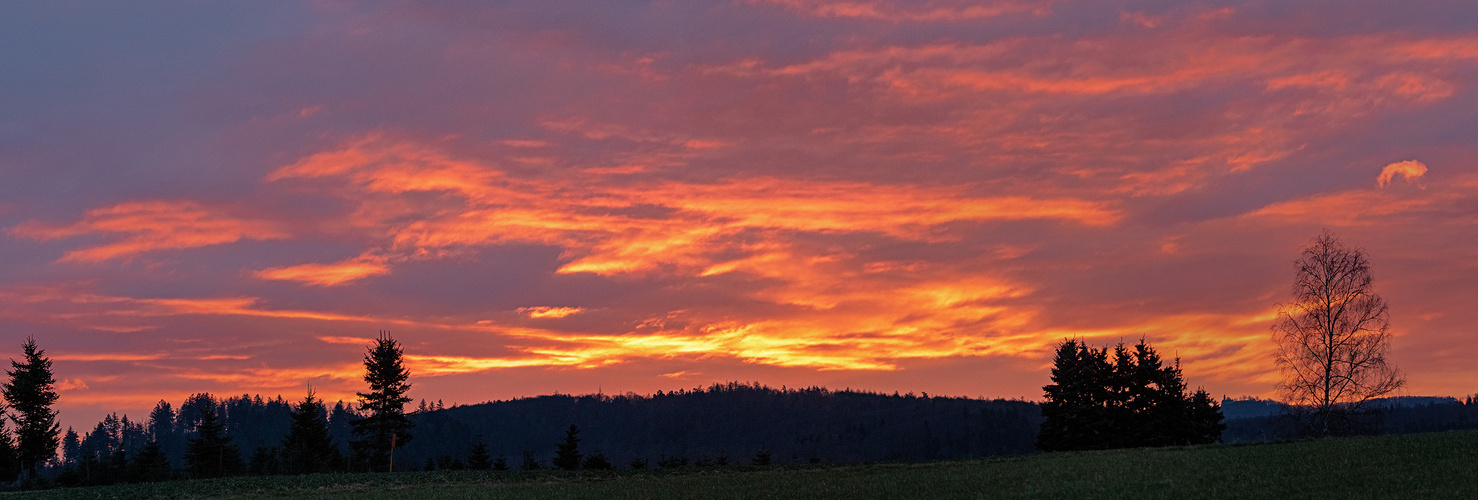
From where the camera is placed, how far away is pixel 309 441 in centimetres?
10419

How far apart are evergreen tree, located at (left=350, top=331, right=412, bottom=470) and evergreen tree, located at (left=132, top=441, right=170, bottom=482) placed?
60.8ft

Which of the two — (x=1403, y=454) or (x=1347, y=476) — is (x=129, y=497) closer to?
(x=1347, y=476)

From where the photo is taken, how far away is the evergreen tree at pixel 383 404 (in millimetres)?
95688

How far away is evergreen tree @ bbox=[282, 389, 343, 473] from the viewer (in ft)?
335

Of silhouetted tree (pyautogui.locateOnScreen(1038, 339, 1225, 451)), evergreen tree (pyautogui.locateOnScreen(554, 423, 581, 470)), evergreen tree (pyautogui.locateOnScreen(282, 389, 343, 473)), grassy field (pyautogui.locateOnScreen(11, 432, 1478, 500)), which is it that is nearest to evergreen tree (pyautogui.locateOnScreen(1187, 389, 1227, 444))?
silhouetted tree (pyautogui.locateOnScreen(1038, 339, 1225, 451))

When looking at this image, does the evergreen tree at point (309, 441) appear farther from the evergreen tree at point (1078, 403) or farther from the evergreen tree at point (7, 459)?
the evergreen tree at point (1078, 403)

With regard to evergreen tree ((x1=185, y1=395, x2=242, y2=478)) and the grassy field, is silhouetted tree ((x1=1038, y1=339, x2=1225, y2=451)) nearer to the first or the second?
the grassy field

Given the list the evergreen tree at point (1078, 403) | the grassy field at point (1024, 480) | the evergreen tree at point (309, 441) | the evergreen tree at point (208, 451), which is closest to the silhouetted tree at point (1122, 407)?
the evergreen tree at point (1078, 403)

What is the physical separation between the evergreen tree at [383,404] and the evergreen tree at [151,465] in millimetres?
18536

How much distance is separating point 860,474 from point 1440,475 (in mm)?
27364

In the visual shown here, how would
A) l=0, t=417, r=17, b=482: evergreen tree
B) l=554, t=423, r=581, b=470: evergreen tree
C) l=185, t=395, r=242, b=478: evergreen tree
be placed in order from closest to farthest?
l=0, t=417, r=17, b=482: evergreen tree < l=554, t=423, r=581, b=470: evergreen tree < l=185, t=395, r=242, b=478: evergreen tree

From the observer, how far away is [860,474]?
2178 inches

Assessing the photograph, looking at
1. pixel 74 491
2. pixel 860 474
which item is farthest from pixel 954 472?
pixel 74 491

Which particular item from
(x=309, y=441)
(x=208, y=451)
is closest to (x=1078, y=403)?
(x=309, y=441)
